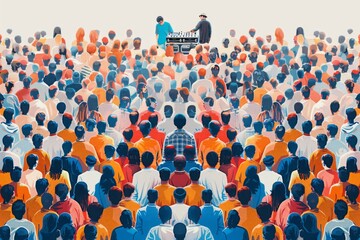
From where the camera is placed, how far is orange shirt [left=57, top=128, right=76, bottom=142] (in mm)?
23688

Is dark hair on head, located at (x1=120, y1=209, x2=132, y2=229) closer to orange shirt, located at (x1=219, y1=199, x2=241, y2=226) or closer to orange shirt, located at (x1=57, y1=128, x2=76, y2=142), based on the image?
orange shirt, located at (x1=219, y1=199, x2=241, y2=226)

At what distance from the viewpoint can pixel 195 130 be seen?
24.9 metres

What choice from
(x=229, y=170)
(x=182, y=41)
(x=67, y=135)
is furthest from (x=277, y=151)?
(x=182, y=41)

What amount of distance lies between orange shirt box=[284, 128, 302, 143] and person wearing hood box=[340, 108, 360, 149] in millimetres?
955

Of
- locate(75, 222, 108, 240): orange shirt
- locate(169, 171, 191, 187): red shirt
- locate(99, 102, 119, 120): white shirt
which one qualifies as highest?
locate(169, 171, 191, 187): red shirt

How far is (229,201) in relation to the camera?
20.0 meters

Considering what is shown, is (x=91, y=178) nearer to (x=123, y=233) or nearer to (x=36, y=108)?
(x=123, y=233)

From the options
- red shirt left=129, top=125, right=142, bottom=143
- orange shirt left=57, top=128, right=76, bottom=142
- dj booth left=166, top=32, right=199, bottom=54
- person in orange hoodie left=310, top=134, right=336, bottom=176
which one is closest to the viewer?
person in orange hoodie left=310, top=134, right=336, bottom=176

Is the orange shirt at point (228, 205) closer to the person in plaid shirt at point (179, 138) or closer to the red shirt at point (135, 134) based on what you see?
the person in plaid shirt at point (179, 138)

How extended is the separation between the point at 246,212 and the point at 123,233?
1.61m

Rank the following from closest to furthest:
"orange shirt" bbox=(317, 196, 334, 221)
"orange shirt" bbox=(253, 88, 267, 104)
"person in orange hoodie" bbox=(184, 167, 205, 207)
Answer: "orange shirt" bbox=(317, 196, 334, 221) < "person in orange hoodie" bbox=(184, 167, 205, 207) < "orange shirt" bbox=(253, 88, 267, 104)

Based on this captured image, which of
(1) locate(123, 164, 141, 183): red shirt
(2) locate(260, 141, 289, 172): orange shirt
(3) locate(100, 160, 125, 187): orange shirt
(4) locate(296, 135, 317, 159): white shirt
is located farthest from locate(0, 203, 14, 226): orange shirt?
(4) locate(296, 135, 317, 159): white shirt

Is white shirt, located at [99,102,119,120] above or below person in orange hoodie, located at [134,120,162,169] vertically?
below

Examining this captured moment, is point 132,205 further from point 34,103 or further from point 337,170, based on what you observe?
point 34,103
